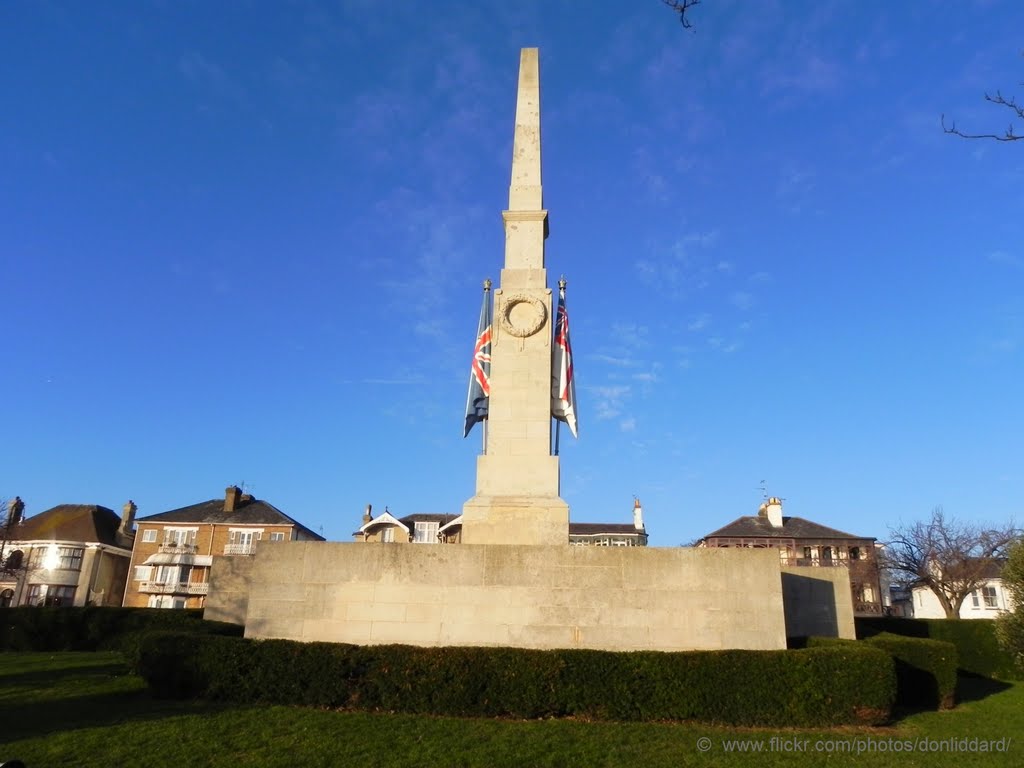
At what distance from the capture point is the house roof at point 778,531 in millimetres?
61094

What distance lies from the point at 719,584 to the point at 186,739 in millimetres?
9044

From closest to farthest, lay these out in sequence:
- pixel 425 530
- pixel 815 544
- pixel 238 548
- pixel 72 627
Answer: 1. pixel 72 627
2. pixel 238 548
3. pixel 425 530
4. pixel 815 544

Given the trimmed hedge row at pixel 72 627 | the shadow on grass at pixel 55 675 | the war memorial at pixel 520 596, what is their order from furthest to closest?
1. the trimmed hedge row at pixel 72 627
2. the shadow on grass at pixel 55 675
3. the war memorial at pixel 520 596

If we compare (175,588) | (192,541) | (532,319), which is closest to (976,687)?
(532,319)

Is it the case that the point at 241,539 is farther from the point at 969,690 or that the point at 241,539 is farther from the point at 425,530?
the point at 969,690

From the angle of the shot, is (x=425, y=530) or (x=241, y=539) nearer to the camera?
(x=241, y=539)

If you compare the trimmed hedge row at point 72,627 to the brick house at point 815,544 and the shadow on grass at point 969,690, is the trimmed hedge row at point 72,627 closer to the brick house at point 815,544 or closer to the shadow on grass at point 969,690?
the shadow on grass at point 969,690

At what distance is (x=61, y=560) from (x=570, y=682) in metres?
61.7

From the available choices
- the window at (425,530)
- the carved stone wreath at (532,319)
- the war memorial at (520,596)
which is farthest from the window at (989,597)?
the carved stone wreath at (532,319)

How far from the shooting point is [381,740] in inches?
356

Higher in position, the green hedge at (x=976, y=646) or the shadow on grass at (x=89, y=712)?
the green hedge at (x=976, y=646)

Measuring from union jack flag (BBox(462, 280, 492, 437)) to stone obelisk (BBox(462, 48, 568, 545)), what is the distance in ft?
1.19

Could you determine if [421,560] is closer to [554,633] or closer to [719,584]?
[554,633]

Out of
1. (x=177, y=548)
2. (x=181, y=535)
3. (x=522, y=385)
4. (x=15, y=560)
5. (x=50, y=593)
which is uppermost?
(x=522, y=385)
